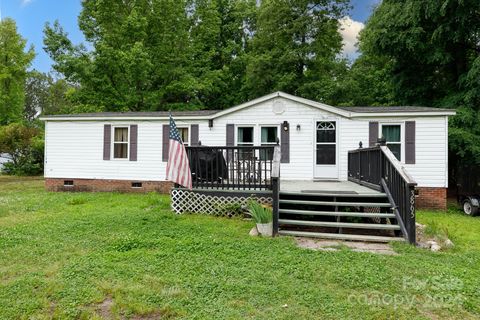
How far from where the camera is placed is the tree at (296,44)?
1755 centimetres

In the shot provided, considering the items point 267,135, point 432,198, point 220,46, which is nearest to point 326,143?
point 267,135

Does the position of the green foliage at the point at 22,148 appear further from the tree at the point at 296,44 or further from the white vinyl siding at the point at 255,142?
the tree at the point at 296,44

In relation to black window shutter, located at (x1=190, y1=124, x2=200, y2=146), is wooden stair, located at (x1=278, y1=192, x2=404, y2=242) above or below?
below

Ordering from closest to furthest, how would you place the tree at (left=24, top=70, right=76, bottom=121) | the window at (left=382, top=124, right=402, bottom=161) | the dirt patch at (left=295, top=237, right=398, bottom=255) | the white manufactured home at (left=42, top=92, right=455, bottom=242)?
the dirt patch at (left=295, top=237, right=398, bottom=255)
the white manufactured home at (left=42, top=92, right=455, bottom=242)
the window at (left=382, top=124, right=402, bottom=161)
the tree at (left=24, top=70, right=76, bottom=121)

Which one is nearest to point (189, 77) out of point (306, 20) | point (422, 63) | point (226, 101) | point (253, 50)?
point (226, 101)

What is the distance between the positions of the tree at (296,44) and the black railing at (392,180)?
35.0 ft

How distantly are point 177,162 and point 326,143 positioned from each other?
5.27m

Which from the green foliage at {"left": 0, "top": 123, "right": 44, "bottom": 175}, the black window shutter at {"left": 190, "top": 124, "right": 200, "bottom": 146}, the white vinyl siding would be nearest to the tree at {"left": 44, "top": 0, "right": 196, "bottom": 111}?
the green foliage at {"left": 0, "top": 123, "right": 44, "bottom": 175}

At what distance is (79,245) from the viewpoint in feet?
15.1

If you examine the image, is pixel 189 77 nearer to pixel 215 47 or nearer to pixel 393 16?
pixel 215 47

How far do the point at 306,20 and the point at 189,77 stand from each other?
296 inches

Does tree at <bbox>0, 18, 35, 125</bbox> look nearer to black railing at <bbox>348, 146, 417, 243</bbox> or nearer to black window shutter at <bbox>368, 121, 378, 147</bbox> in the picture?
black window shutter at <bbox>368, 121, 378, 147</bbox>

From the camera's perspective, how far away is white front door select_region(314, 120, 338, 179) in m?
9.52

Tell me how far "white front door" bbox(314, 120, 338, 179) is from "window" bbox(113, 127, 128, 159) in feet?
21.5
